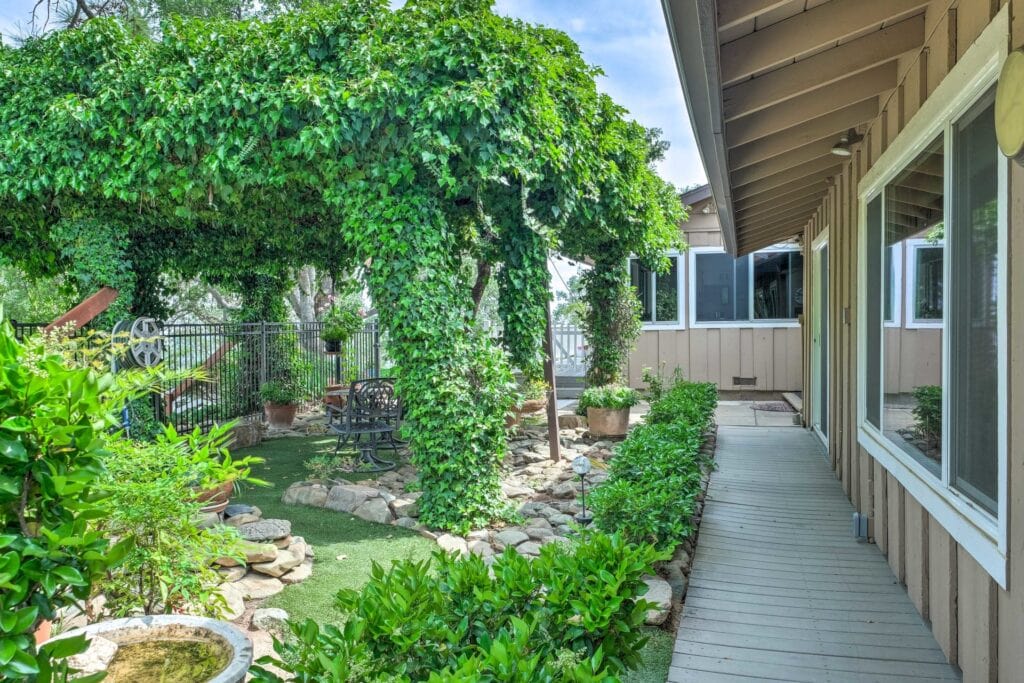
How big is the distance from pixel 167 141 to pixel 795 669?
561cm

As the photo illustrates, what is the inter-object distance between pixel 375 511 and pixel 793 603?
3.13 m

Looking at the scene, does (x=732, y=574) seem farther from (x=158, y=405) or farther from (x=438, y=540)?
(x=158, y=405)

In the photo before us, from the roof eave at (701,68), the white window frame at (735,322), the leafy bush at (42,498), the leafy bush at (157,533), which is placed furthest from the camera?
the white window frame at (735,322)

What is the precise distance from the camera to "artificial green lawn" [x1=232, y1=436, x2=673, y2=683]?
308 cm

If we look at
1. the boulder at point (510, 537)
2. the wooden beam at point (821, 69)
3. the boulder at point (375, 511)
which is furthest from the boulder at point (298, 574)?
the wooden beam at point (821, 69)

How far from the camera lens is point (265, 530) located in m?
4.15

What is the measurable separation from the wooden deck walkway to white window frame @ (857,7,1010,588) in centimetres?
60

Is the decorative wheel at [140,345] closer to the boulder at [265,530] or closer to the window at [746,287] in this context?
the boulder at [265,530]

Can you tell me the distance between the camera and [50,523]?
4.50 feet

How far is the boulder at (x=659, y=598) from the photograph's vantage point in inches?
125

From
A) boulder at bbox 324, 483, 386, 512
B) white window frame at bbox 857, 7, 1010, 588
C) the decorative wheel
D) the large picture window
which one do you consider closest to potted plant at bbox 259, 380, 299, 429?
the decorative wheel

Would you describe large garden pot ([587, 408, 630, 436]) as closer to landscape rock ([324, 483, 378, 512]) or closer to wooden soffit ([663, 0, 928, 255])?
landscape rock ([324, 483, 378, 512])

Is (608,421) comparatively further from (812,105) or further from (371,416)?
(812,105)

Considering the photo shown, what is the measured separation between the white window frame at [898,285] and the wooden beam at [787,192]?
250cm
